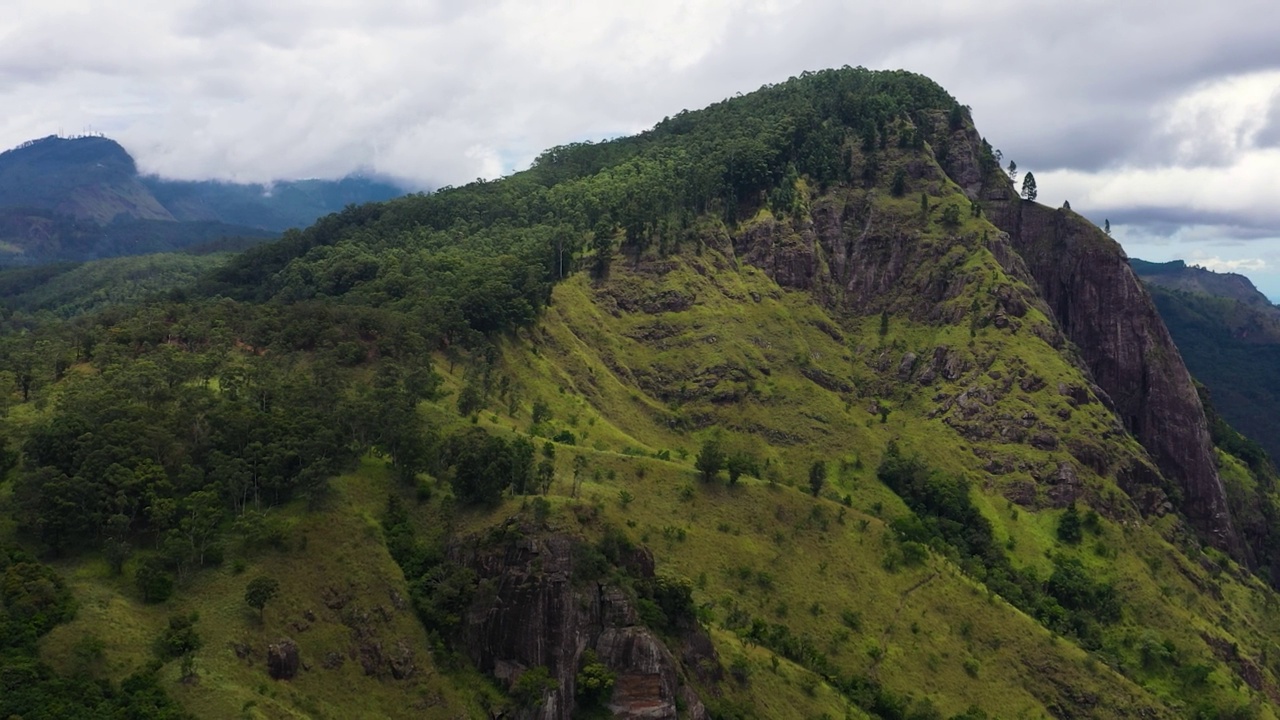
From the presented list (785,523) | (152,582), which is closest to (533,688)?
(152,582)

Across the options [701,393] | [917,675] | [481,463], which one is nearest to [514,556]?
[481,463]

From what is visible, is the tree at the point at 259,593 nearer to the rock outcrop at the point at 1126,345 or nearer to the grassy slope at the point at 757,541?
the grassy slope at the point at 757,541

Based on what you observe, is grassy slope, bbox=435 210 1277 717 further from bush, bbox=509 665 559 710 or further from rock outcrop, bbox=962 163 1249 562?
rock outcrop, bbox=962 163 1249 562

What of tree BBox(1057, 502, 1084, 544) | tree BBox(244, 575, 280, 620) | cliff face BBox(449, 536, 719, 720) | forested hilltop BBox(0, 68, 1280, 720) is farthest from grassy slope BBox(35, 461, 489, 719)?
tree BBox(1057, 502, 1084, 544)

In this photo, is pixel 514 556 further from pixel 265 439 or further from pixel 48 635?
pixel 48 635

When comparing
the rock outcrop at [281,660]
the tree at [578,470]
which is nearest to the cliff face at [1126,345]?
the tree at [578,470]

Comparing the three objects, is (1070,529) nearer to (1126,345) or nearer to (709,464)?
(709,464)
